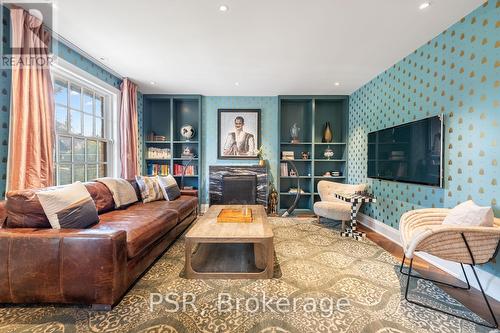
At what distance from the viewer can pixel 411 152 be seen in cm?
278

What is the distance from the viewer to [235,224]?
247 centimetres

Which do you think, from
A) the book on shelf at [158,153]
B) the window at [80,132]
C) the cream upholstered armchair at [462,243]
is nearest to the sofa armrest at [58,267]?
the window at [80,132]

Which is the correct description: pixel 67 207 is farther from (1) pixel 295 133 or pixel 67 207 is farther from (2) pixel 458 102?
(1) pixel 295 133

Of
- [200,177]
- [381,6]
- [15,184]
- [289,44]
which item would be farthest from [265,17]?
[200,177]

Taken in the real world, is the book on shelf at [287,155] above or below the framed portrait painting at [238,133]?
below

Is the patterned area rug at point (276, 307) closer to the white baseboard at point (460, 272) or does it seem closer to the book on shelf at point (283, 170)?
the white baseboard at point (460, 272)

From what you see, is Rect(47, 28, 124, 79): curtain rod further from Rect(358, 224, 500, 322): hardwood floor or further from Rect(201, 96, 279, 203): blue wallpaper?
Rect(358, 224, 500, 322): hardwood floor

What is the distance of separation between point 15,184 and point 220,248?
214cm

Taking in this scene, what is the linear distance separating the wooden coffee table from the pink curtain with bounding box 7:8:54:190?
167 cm

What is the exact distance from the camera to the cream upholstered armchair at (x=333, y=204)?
3.54m

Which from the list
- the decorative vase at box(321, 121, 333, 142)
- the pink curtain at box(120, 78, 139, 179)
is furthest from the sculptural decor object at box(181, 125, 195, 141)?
the decorative vase at box(321, 121, 333, 142)

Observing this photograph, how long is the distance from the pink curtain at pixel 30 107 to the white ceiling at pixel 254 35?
12.2 inches

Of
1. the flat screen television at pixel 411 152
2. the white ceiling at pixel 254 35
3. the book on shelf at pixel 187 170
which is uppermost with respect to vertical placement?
the white ceiling at pixel 254 35

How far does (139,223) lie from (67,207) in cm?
61
